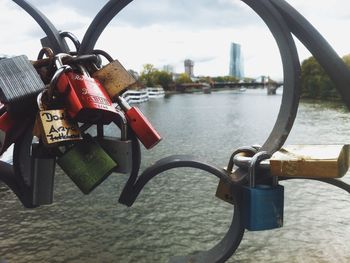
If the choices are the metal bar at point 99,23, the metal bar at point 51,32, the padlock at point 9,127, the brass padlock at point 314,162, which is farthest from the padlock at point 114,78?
the brass padlock at point 314,162

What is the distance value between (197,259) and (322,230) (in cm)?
398

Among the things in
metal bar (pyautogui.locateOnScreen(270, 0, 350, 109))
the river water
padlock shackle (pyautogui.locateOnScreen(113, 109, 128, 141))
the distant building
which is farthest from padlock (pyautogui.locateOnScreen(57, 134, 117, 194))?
the distant building

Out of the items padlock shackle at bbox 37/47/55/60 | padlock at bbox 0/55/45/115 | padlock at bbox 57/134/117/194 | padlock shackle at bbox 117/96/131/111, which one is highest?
padlock shackle at bbox 37/47/55/60

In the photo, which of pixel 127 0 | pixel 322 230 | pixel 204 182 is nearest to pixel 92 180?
pixel 127 0

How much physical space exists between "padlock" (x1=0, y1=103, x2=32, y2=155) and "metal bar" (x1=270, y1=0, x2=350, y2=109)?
101cm

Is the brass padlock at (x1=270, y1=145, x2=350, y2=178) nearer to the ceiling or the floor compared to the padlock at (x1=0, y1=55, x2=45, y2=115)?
nearer to the floor

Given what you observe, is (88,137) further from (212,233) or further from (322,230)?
(322,230)

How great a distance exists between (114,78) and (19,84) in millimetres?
342

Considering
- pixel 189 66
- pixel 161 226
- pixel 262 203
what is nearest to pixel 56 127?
pixel 262 203

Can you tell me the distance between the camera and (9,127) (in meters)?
1.45

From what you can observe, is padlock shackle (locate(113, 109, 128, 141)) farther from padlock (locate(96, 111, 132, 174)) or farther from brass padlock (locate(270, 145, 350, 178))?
brass padlock (locate(270, 145, 350, 178))

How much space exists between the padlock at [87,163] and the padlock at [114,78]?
0.65 feet

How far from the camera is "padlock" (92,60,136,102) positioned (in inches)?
59.2

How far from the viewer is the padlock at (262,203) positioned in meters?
1.48
